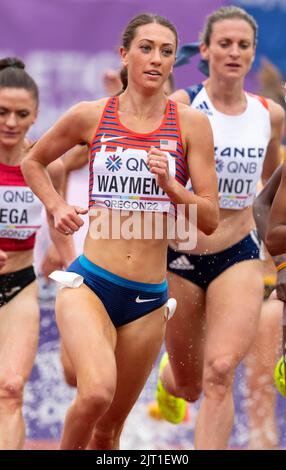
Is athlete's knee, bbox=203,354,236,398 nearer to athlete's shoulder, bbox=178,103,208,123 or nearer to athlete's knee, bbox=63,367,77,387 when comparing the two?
athlete's knee, bbox=63,367,77,387

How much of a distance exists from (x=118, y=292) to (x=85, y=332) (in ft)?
1.29

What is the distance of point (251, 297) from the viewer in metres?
7.09

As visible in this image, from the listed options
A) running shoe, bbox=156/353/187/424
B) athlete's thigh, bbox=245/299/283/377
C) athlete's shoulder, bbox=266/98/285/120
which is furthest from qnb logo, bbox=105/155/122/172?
athlete's thigh, bbox=245/299/283/377

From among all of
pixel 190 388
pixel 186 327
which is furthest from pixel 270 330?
pixel 186 327

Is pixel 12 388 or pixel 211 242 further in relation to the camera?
pixel 211 242

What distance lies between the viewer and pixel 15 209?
7277 millimetres

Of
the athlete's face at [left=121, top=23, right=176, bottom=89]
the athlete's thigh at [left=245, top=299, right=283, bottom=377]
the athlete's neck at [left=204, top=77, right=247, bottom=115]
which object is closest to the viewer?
the athlete's face at [left=121, top=23, right=176, bottom=89]

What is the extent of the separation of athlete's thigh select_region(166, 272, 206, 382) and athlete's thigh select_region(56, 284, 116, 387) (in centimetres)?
123

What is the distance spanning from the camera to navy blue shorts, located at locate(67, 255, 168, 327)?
6254 millimetres

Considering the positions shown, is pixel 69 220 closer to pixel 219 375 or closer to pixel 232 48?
pixel 219 375

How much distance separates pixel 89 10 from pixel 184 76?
0.94 metres

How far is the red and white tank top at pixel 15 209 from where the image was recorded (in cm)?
727

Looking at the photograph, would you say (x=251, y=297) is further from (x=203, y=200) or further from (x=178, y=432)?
(x=178, y=432)

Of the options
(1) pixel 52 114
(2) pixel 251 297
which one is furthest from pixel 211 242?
(1) pixel 52 114
